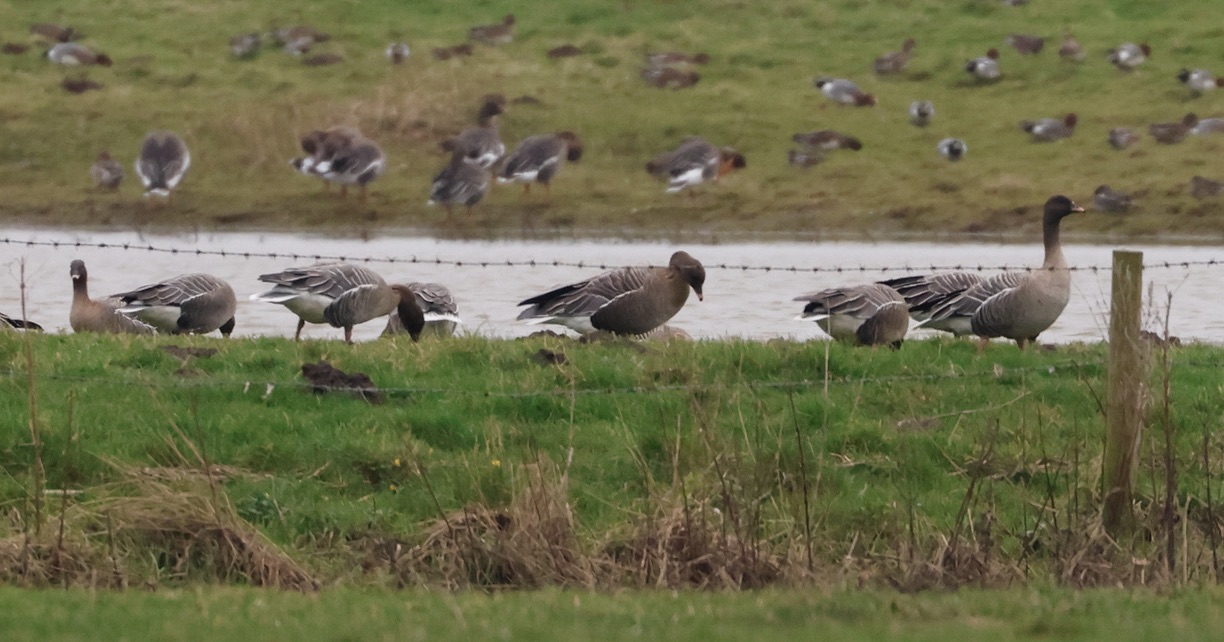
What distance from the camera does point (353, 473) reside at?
11180 mm

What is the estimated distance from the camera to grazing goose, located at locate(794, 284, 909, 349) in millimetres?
14062

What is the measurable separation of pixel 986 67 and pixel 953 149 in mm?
6470

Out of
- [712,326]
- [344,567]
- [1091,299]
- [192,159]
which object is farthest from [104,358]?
[192,159]

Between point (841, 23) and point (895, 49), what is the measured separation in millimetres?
3119

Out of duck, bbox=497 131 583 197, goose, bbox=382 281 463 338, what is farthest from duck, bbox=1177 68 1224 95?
goose, bbox=382 281 463 338

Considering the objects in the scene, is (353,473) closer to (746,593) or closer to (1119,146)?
(746,593)

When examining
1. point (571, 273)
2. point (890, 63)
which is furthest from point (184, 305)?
point (890, 63)

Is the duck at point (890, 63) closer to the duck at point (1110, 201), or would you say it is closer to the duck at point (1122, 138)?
the duck at point (1122, 138)

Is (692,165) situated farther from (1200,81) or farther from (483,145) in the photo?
(1200,81)

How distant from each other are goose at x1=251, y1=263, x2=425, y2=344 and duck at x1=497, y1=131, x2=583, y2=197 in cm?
1752

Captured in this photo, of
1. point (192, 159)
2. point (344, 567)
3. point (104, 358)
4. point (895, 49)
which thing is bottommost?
point (344, 567)

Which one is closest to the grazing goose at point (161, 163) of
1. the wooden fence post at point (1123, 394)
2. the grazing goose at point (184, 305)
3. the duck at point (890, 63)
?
the duck at point (890, 63)

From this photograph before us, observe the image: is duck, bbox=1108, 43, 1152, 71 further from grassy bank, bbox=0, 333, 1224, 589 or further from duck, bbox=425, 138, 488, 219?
grassy bank, bbox=0, 333, 1224, 589

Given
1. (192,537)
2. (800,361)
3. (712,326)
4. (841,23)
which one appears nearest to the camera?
(192,537)
